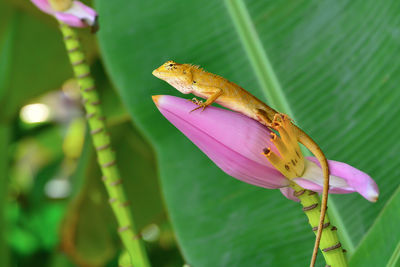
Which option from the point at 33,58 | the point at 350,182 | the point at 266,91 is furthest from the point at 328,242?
the point at 33,58

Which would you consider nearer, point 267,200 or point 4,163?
point 267,200

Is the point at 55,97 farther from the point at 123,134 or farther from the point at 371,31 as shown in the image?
the point at 371,31

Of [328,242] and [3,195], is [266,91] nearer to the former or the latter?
[328,242]

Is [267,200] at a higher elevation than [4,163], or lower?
lower

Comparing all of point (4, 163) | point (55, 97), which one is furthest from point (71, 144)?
point (4, 163)

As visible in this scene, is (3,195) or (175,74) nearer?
(175,74)

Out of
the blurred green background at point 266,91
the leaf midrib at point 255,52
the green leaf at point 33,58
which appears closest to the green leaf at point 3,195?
the green leaf at point 33,58
